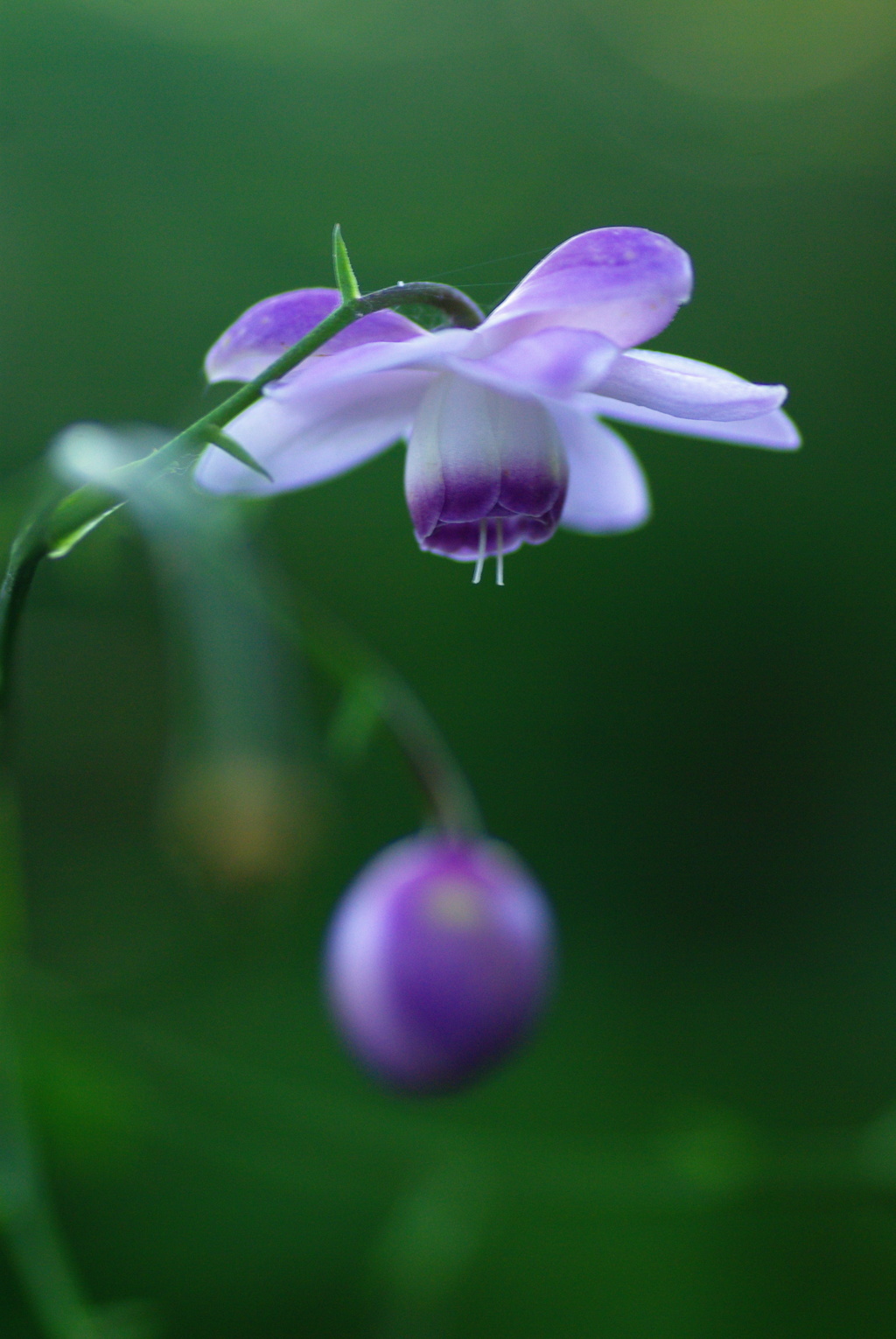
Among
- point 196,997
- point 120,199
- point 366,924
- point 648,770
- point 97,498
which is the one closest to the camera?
point 97,498

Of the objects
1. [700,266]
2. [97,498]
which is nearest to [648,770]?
[700,266]

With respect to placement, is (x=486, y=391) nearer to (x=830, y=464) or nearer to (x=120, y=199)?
(x=120, y=199)

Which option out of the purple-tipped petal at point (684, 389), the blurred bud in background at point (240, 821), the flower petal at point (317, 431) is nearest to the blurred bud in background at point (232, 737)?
the blurred bud in background at point (240, 821)

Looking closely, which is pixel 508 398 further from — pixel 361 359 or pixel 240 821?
pixel 240 821

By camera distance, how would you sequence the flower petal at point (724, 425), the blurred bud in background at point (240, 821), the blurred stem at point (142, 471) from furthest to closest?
the blurred bud in background at point (240, 821)
the flower petal at point (724, 425)
the blurred stem at point (142, 471)

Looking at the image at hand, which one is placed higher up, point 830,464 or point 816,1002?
point 830,464

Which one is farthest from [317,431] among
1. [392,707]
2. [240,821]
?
[240,821]

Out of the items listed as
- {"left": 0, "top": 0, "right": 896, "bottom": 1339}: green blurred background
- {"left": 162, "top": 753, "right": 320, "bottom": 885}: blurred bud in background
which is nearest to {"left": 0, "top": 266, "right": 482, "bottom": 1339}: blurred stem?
{"left": 162, "top": 753, "right": 320, "bottom": 885}: blurred bud in background

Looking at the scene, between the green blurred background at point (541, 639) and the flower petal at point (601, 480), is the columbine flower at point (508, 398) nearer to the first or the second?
the flower petal at point (601, 480)
